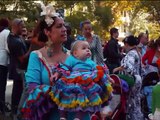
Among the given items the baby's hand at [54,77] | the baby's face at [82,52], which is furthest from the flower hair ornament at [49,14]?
the baby's hand at [54,77]

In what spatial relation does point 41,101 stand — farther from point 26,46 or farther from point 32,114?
point 26,46

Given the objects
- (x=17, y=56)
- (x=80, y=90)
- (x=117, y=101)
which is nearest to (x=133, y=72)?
(x=117, y=101)

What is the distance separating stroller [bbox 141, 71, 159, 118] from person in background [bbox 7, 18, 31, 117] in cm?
242

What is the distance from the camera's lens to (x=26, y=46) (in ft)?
29.3

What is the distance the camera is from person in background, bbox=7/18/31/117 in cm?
857

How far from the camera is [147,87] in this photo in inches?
380

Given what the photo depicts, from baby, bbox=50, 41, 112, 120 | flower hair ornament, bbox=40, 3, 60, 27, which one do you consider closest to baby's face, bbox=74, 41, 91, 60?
baby, bbox=50, 41, 112, 120

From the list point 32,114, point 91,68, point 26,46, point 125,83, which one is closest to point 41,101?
point 32,114

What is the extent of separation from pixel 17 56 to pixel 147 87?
2.66m

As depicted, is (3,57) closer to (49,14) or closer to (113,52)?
(113,52)

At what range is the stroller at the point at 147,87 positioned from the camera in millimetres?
9453

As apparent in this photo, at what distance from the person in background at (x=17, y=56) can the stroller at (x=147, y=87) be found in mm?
2419

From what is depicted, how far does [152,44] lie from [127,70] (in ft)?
6.32

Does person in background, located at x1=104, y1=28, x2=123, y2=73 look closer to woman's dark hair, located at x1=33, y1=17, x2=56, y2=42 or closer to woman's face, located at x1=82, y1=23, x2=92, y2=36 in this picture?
woman's face, located at x1=82, y1=23, x2=92, y2=36
